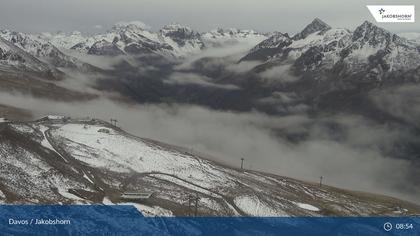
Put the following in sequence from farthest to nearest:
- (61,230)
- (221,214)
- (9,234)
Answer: (221,214) → (61,230) → (9,234)

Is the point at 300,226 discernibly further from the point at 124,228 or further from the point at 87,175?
the point at 87,175

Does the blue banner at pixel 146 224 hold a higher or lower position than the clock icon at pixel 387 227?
lower

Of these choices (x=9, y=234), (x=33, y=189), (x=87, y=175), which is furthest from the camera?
(x=87, y=175)

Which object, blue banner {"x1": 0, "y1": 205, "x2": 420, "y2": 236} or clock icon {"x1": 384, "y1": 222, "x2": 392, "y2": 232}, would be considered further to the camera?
clock icon {"x1": 384, "y1": 222, "x2": 392, "y2": 232}

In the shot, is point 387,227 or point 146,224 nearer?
point 146,224

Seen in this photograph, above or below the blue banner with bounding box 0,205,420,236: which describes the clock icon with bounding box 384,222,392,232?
above

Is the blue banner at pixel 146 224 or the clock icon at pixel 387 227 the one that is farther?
the clock icon at pixel 387 227

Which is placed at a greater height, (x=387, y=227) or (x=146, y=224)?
(x=387, y=227)

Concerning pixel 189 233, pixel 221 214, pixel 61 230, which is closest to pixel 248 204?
pixel 221 214
